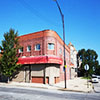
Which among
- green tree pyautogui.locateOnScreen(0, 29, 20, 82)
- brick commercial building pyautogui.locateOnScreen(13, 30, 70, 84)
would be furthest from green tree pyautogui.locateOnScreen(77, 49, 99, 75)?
green tree pyautogui.locateOnScreen(0, 29, 20, 82)

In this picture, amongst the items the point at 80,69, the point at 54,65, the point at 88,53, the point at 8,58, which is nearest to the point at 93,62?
the point at 88,53

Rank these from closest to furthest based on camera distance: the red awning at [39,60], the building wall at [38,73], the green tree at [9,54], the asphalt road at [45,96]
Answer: the asphalt road at [45,96]
the red awning at [39,60]
the building wall at [38,73]
the green tree at [9,54]

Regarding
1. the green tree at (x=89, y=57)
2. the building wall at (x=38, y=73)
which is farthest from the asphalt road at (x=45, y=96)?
the green tree at (x=89, y=57)

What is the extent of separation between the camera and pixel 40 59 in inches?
822

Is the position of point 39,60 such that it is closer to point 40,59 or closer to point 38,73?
point 40,59

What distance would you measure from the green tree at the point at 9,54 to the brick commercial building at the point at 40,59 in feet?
6.36

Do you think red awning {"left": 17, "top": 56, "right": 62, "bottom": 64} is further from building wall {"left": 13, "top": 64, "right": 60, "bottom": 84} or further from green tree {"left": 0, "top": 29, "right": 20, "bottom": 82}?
green tree {"left": 0, "top": 29, "right": 20, "bottom": 82}

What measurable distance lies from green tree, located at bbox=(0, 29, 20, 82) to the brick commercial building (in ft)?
6.36

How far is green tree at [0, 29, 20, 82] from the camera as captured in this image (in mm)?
21031

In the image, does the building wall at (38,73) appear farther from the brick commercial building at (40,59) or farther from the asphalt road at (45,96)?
the asphalt road at (45,96)

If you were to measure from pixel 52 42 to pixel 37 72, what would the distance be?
20.3 feet

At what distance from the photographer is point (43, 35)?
2266cm

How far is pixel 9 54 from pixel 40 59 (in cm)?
558

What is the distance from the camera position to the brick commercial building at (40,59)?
67.8ft
